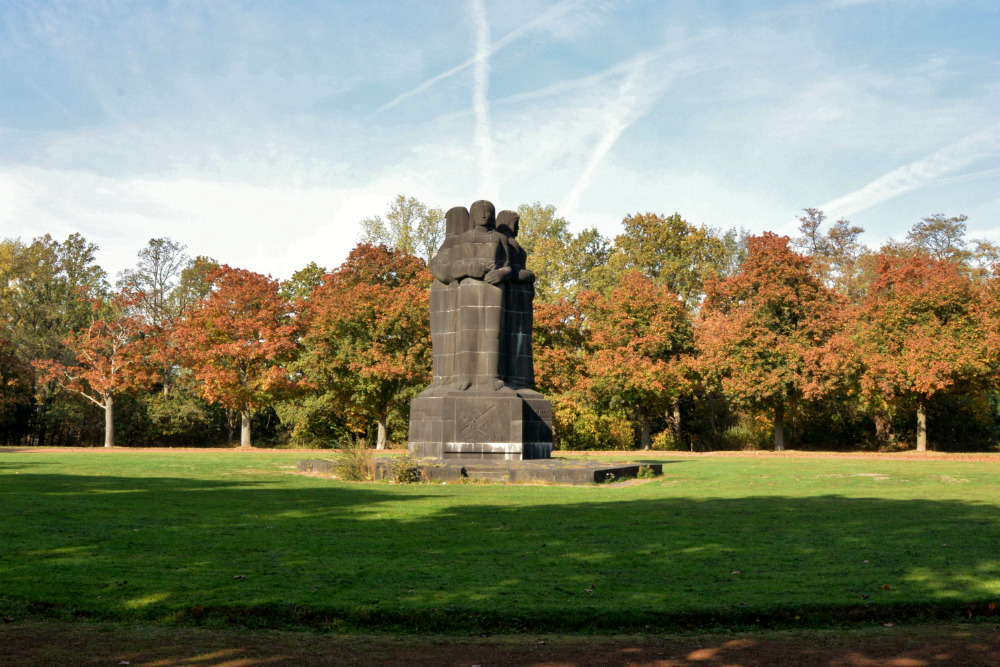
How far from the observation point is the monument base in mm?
19250

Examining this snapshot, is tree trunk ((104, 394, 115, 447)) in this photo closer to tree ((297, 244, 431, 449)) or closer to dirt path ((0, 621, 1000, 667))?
tree ((297, 244, 431, 449))

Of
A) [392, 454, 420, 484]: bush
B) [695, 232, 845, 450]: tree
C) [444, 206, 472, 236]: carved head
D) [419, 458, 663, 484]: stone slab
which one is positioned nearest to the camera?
[392, 454, 420, 484]: bush

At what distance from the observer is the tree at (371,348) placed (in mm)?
38688

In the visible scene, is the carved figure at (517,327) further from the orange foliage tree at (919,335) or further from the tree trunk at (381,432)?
the orange foliage tree at (919,335)

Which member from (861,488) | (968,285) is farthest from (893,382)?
(861,488)

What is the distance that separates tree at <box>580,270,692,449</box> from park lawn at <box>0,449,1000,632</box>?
27.2m

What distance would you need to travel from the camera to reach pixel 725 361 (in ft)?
130

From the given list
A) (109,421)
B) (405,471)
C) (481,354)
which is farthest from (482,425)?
(109,421)

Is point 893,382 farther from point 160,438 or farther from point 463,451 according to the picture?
point 160,438

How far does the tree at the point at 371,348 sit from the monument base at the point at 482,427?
18.2 metres

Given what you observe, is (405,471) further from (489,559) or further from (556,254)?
(556,254)

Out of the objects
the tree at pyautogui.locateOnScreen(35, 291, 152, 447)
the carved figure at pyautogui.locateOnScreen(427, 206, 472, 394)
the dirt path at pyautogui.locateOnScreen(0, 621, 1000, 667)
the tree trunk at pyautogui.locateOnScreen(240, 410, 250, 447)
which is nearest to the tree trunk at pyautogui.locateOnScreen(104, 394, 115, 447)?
the tree at pyautogui.locateOnScreen(35, 291, 152, 447)

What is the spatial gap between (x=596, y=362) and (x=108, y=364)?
23.8 metres

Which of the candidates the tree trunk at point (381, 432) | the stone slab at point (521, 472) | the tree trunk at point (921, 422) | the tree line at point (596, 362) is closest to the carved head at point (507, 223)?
the stone slab at point (521, 472)
